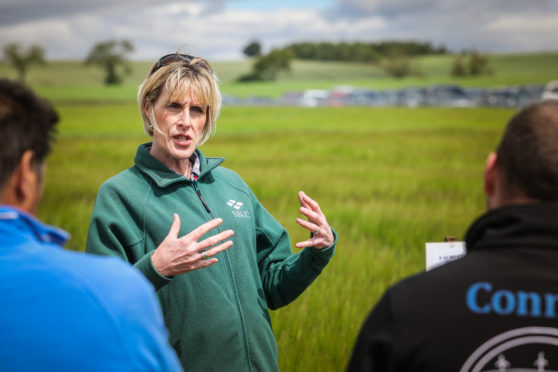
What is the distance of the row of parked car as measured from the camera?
141ft

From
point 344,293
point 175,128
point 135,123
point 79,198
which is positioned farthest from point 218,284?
→ point 135,123

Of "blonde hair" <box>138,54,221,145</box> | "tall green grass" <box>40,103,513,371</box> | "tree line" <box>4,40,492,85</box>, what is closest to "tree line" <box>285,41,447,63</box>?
"tree line" <box>4,40,492,85</box>

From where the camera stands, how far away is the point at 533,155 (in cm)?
125

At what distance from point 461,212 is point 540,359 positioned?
7999mm

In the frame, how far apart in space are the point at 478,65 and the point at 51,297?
71097mm

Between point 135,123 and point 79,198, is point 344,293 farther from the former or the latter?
point 135,123

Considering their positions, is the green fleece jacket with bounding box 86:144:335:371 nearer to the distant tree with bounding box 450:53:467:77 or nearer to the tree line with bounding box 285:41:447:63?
the distant tree with bounding box 450:53:467:77

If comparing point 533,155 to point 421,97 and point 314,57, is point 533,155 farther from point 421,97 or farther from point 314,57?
point 314,57

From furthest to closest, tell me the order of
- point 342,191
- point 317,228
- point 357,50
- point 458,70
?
point 357,50, point 458,70, point 342,191, point 317,228

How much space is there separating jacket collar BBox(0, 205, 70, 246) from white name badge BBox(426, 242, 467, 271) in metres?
1.38

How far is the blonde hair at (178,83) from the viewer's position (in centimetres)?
238

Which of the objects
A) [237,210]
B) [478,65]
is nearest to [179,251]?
[237,210]

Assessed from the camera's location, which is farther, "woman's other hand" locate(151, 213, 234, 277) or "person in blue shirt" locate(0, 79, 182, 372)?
"woman's other hand" locate(151, 213, 234, 277)

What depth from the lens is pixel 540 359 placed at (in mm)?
1243
